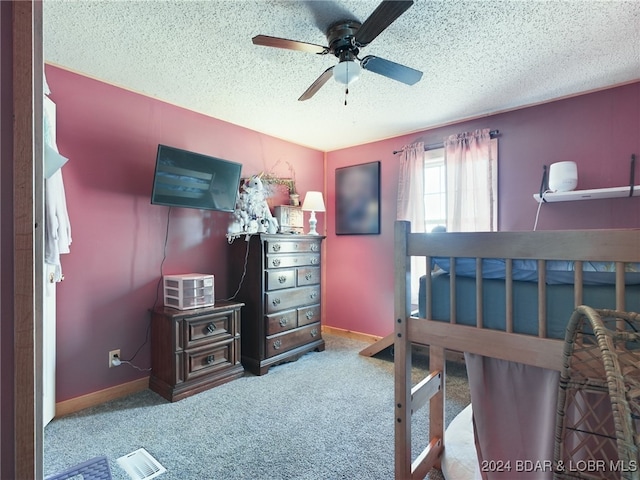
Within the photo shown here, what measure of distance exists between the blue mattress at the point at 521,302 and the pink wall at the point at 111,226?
2.24 meters

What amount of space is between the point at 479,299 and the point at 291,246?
81.9 inches

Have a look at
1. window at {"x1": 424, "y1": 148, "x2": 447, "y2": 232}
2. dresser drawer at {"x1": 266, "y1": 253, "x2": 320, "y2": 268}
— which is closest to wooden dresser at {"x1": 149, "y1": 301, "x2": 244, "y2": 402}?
dresser drawer at {"x1": 266, "y1": 253, "x2": 320, "y2": 268}

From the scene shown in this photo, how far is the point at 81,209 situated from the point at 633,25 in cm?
364

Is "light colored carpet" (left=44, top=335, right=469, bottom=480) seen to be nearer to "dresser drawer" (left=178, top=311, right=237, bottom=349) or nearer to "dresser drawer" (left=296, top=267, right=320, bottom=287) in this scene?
"dresser drawer" (left=178, top=311, right=237, bottom=349)

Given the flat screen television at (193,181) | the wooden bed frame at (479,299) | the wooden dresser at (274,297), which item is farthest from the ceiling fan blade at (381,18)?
the wooden dresser at (274,297)

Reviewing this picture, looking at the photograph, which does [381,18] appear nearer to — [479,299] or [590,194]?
[479,299]

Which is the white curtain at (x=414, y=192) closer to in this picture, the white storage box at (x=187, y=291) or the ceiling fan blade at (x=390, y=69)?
the ceiling fan blade at (x=390, y=69)

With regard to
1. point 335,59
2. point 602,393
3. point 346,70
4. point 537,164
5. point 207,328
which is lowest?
point 207,328

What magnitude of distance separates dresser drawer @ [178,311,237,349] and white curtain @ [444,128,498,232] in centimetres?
229

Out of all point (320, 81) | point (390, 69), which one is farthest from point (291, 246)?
point (390, 69)

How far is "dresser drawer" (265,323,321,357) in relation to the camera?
286 centimetres

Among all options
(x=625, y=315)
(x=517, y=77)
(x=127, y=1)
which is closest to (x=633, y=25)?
(x=517, y=77)

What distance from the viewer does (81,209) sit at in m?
2.25

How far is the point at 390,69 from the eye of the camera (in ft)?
6.00
